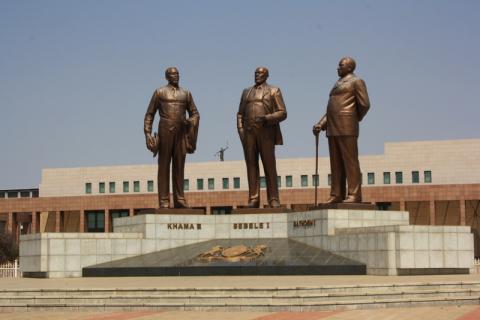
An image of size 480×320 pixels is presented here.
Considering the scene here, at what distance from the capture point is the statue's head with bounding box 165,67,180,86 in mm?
32219

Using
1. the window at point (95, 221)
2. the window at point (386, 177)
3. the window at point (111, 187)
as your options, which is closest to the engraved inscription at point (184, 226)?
the window at point (386, 177)

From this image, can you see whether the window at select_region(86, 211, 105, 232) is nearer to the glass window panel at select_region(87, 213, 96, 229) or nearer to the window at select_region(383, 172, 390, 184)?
the glass window panel at select_region(87, 213, 96, 229)

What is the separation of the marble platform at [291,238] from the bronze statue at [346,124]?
115cm

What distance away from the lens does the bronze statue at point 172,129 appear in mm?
32125

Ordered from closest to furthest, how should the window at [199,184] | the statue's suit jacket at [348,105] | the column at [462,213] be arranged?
the statue's suit jacket at [348,105], the column at [462,213], the window at [199,184]

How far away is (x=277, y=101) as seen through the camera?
31547 millimetres

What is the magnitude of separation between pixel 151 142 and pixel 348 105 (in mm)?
7508

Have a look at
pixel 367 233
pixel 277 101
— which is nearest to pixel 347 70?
pixel 277 101

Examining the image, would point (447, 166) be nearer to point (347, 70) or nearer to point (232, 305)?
point (347, 70)

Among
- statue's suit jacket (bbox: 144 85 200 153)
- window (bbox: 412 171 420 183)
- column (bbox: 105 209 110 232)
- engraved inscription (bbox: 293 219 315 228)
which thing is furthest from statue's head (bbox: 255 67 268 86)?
window (bbox: 412 171 420 183)

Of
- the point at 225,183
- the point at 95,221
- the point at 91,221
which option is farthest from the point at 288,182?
the point at 91,221

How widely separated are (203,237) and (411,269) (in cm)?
873

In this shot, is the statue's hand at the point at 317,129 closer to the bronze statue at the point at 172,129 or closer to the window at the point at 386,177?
the bronze statue at the point at 172,129

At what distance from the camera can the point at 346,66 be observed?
1176 inches
